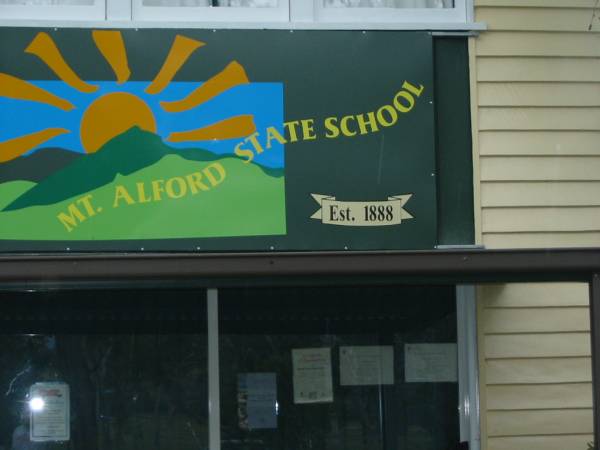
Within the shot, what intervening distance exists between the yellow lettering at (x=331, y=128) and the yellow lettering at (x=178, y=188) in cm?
97

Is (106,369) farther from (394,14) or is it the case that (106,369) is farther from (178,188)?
(394,14)

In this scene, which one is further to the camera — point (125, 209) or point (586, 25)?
point (586, 25)

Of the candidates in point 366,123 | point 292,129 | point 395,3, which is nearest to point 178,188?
point 292,129

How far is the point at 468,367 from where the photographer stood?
23.3 feet

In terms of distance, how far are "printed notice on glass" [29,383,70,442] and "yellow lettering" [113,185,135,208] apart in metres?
1.23

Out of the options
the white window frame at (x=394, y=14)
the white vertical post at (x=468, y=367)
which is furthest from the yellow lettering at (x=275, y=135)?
the white vertical post at (x=468, y=367)

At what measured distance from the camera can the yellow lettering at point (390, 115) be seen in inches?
276

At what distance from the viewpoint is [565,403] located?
6992 millimetres

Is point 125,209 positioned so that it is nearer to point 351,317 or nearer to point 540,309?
point 351,317

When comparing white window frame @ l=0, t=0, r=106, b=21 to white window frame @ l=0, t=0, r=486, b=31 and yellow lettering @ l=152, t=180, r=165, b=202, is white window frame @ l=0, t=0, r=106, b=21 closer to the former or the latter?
white window frame @ l=0, t=0, r=486, b=31

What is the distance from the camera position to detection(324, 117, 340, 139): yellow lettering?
22.9 feet

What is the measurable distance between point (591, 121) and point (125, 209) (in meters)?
3.09

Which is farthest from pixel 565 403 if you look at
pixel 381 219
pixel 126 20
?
pixel 126 20

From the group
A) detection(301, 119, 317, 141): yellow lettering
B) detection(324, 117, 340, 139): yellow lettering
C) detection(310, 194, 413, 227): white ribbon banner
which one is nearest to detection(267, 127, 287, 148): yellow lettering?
detection(301, 119, 317, 141): yellow lettering
